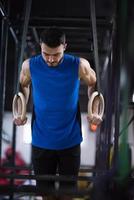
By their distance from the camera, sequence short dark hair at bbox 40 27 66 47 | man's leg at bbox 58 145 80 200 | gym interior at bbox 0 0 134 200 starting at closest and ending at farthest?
gym interior at bbox 0 0 134 200 → short dark hair at bbox 40 27 66 47 → man's leg at bbox 58 145 80 200

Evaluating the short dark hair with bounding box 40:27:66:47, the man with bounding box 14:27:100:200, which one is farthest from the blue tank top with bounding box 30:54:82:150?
the short dark hair with bounding box 40:27:66:47

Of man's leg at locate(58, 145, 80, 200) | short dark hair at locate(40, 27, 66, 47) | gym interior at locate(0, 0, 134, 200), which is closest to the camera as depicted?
gym interior at locate(0, 0, 134, 200)

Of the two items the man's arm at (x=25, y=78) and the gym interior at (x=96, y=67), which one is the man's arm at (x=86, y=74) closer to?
the gym interior at (x=96, y=67)

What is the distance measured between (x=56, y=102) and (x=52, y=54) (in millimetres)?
181

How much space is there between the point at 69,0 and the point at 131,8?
67.8 inches

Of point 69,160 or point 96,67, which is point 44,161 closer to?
point 69,160

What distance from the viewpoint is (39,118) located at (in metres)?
1.47

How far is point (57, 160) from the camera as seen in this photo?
1.52 metres

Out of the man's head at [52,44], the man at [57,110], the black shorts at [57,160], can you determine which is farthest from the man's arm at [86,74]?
the black shorts at [57,160]

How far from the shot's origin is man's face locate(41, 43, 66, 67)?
4.50 ft

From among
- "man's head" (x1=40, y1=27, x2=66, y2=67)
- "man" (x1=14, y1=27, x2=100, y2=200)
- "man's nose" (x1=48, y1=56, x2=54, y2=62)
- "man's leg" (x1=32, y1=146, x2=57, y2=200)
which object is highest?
"man's head" (x1=40, y1=27, x2=66, y2=67)

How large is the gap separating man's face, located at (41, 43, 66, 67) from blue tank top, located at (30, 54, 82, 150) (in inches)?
1.4

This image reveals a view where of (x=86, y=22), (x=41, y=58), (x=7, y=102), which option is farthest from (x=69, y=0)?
(x=7, y=102)

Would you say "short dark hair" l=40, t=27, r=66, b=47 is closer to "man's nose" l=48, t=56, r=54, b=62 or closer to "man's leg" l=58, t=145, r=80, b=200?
"man's nose" l=48, t=56, r=54, b=62
